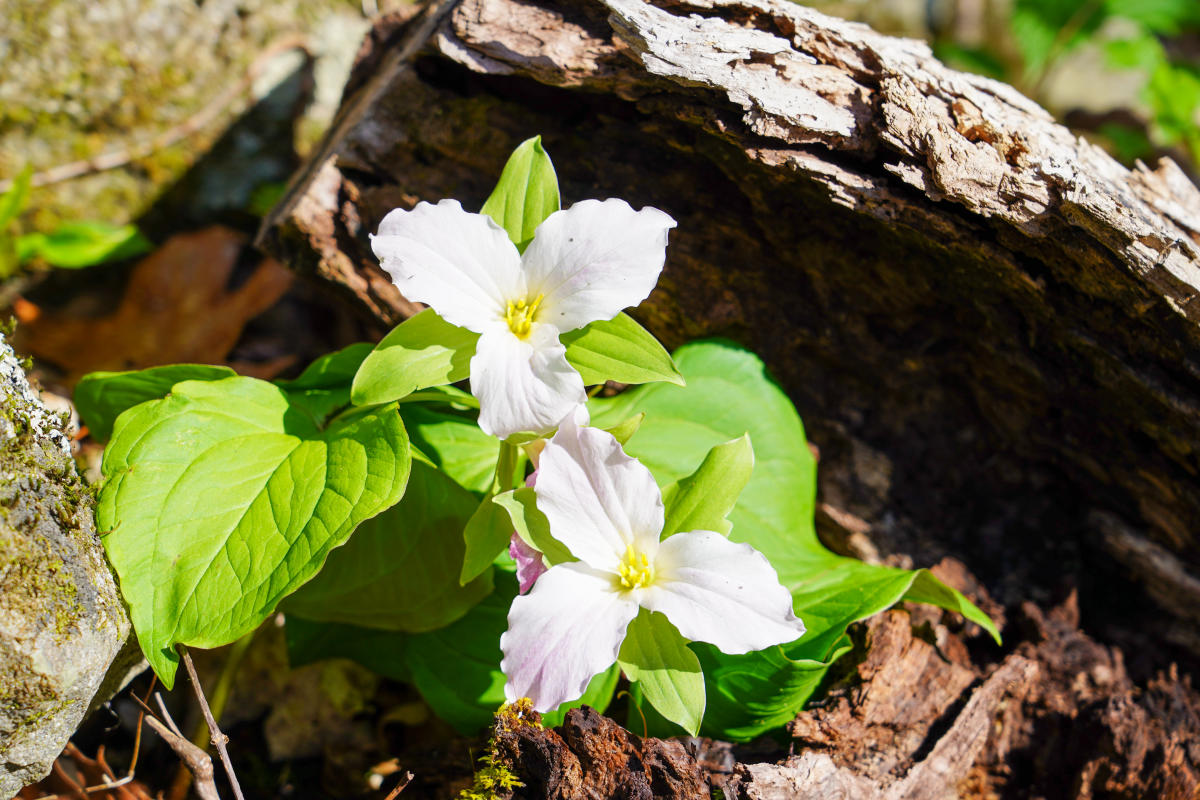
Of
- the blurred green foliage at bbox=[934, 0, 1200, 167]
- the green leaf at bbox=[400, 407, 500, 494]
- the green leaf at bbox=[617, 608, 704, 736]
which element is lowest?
the green leaf at bbox=[400, 407, 500, 494]

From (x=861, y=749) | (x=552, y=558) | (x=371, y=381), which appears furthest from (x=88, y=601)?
(x=861, y=749)

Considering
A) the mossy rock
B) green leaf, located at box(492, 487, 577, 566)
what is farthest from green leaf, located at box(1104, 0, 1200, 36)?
the mossy rock

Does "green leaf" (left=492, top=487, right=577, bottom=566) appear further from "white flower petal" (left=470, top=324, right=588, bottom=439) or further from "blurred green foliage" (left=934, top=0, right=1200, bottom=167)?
"blurred green foliage" (left=934, top=0, right=1200, bottom=167)

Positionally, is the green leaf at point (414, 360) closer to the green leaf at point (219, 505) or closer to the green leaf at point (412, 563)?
the green leaf at point (219, 505)

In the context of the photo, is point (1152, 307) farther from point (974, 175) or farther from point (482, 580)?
point (482, 580)

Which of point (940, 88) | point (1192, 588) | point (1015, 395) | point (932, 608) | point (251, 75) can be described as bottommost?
point (251, 75)
